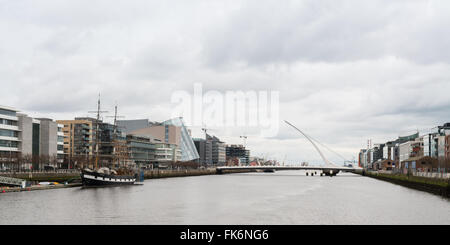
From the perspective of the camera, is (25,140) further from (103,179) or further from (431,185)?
(431,185)

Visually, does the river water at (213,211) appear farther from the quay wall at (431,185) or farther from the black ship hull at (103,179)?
the black ship hull at (103,179)

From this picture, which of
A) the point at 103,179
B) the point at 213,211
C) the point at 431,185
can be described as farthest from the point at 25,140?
the point at 431,185

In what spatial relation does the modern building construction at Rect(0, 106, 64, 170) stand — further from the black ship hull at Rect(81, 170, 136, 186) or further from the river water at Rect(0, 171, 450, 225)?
the river water at Rect(0, 171, 450, 225)

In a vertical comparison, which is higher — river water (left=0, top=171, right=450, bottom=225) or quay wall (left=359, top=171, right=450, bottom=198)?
quay wall (left=359, top=171, right=450, bottom=198)

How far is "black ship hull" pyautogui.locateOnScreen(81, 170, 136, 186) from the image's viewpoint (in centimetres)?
6600

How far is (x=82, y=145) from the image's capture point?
140 metres

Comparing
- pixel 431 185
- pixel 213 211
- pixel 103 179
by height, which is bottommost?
pixel 213 211

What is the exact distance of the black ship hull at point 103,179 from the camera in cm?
6600

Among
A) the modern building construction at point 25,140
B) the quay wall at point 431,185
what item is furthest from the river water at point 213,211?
the modern building construction at point 25,140

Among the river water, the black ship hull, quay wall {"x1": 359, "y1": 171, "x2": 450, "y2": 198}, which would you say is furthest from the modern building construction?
quay wall {"x1": 359, "y1": 171, "x2": 450, "y2": 198}

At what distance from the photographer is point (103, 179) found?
7069cm
